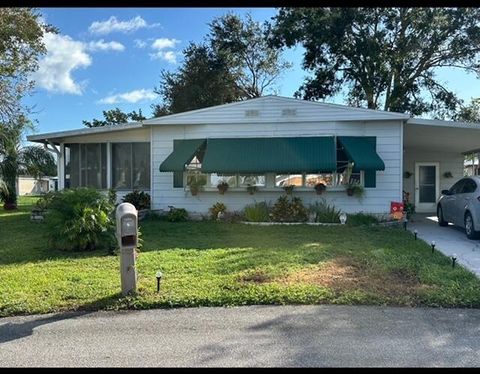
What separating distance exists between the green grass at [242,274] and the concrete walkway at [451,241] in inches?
19.1

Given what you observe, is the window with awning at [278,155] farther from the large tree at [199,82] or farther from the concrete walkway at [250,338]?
the large tree at [199,82]

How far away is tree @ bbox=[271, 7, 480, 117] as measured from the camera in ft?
73.3

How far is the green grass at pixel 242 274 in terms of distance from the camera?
565 centimetres

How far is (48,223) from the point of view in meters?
9.15

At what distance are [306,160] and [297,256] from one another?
5360mm

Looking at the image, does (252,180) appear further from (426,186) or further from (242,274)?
(426,186)

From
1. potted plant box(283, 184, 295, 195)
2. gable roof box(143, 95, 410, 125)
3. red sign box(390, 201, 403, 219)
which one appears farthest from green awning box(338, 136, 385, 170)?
potted plant box(283, 184, 295, 195)

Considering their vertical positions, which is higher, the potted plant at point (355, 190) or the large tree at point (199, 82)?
the large tree at point (199, 82)

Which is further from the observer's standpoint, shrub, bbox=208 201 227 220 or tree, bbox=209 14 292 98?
tree, bbox=209 14 292 98

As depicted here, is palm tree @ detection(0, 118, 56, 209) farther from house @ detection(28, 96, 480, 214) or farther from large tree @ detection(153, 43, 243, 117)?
large tree @ detection(153, 43, 243, 117)

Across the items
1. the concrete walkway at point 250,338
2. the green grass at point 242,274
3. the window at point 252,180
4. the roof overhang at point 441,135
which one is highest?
the roof overhang at point 441,135

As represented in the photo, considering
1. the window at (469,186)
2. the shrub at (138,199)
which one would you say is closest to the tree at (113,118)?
the shrub at (138,199)

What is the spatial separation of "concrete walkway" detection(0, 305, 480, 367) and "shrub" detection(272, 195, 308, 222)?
788cm

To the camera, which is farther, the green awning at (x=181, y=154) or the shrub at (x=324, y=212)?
the green awning at (x=181, y=154)
